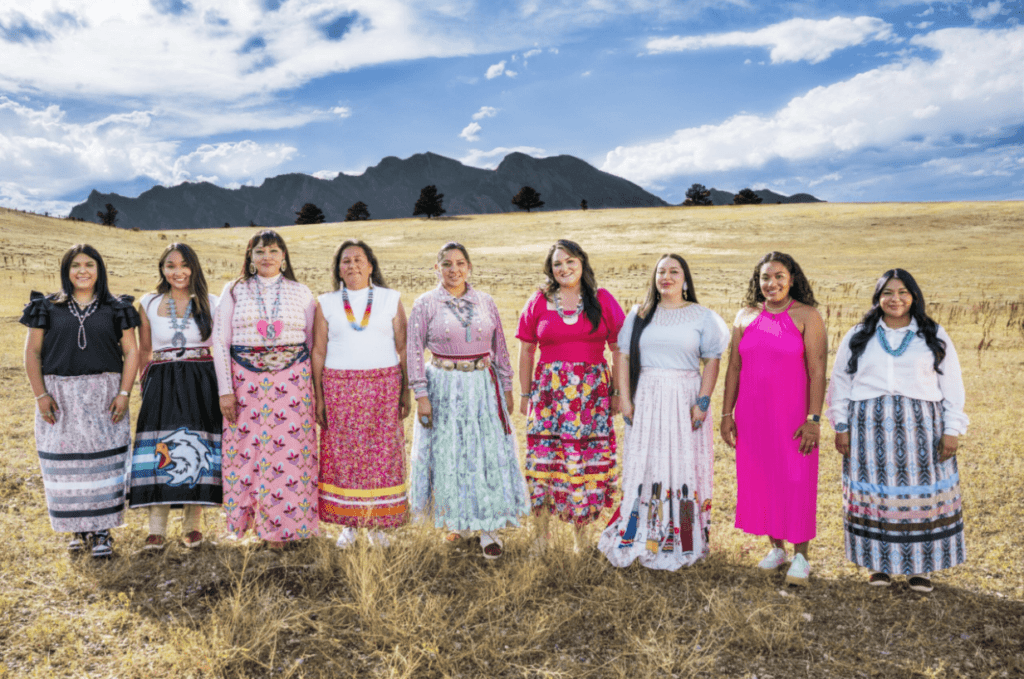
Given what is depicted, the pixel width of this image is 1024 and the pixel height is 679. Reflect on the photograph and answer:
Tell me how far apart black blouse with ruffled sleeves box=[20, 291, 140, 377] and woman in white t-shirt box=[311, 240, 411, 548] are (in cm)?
136

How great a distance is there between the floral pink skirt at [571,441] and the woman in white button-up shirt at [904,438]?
4.76 feet

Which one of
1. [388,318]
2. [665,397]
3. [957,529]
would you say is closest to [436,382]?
[388,318]

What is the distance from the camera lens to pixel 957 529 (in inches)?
150

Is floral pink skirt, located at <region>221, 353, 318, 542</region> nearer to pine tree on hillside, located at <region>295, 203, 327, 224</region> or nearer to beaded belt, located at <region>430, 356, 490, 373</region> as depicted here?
beaded belt, located at <region>430, 356, 490, 373</region>

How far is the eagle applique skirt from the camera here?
4.18 metres

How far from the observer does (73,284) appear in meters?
4.26

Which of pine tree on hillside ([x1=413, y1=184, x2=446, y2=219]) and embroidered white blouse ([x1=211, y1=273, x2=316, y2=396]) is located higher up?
pine tree on hillside ([x1=413, y1=184, x2=446, y2=219])

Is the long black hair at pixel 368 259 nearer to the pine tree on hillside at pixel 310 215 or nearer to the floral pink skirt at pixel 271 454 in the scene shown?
the floral pink skirt at pixel 271 454

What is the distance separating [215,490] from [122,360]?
1119mm

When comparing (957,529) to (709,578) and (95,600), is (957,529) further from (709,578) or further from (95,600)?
(95,600)

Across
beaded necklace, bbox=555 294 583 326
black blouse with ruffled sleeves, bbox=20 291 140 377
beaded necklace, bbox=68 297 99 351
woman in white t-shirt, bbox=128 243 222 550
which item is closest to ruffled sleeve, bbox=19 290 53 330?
black blouse with ruffled sleeves, bbox=20 291 140 377

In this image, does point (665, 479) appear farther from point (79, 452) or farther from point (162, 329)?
point (79, 452)

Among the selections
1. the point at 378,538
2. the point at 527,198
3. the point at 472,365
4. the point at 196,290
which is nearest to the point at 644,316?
the point at 472,365

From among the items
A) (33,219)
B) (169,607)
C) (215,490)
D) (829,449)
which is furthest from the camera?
(33,219)
